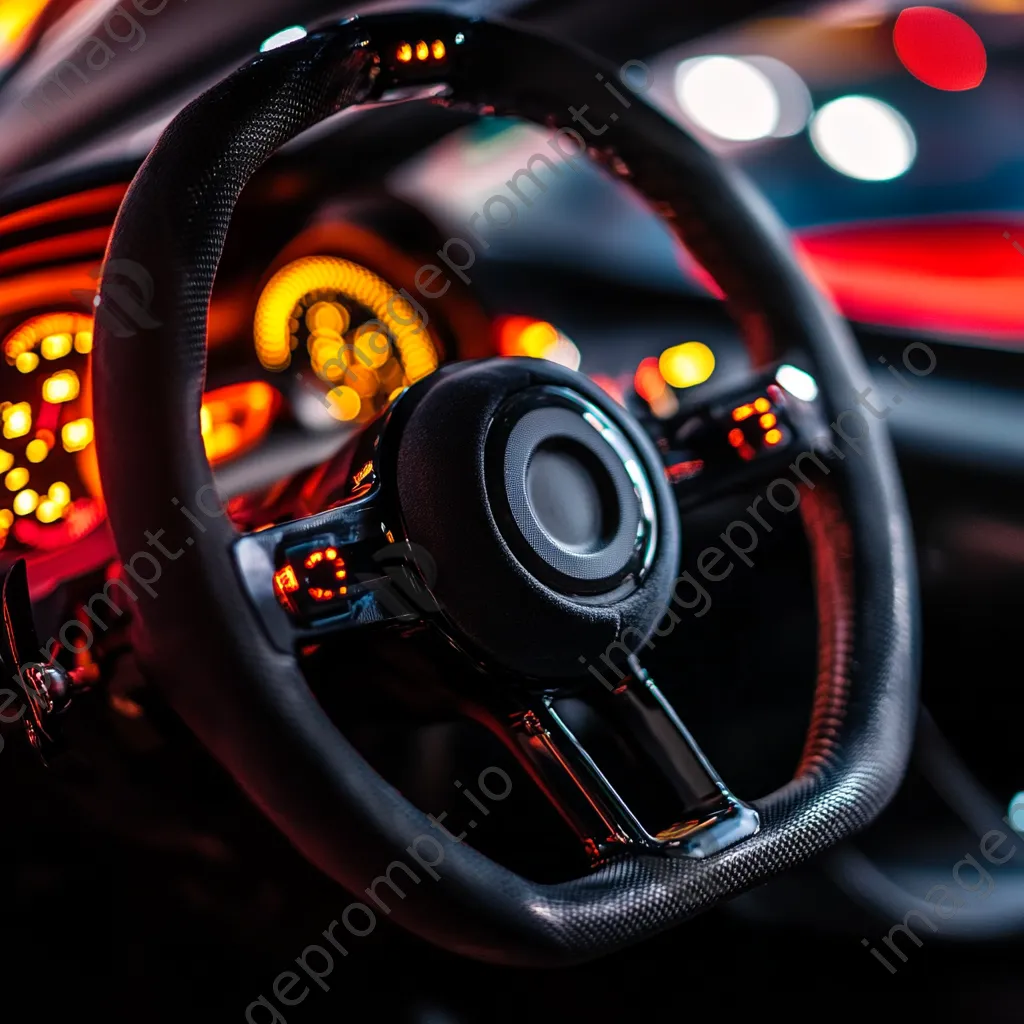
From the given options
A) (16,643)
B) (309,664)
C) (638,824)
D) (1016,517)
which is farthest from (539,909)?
(1016,517)

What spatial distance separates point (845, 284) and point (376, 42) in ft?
2.91

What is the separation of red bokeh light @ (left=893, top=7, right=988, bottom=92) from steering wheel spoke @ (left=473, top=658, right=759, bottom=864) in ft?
4.09

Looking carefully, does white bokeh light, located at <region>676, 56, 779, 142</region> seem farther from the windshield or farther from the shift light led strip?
the shift light led strip

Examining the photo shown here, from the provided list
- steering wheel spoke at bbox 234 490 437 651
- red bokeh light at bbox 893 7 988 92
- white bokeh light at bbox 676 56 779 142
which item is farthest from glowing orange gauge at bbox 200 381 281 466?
red bokeh light at bbox 893 7 988 92

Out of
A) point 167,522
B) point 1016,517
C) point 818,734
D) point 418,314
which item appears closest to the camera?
point 167,522

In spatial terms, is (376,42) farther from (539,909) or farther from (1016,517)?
(1016,517)

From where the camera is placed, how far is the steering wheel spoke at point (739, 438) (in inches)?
31.5

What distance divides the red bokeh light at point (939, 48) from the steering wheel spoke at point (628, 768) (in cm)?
125

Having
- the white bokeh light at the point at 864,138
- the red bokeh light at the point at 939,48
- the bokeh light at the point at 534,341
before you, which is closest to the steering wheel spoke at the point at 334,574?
the bokeh light at the point at 534,341

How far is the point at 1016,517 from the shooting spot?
1268mm

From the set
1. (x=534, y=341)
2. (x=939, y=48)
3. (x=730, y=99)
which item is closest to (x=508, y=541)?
(x=534, y=341)

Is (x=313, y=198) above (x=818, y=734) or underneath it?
above

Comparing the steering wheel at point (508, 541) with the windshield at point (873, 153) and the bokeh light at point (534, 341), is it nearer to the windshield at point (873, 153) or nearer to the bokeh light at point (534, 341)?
the bokeh light at point (534, 341)

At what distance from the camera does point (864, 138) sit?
1531 millimetres
